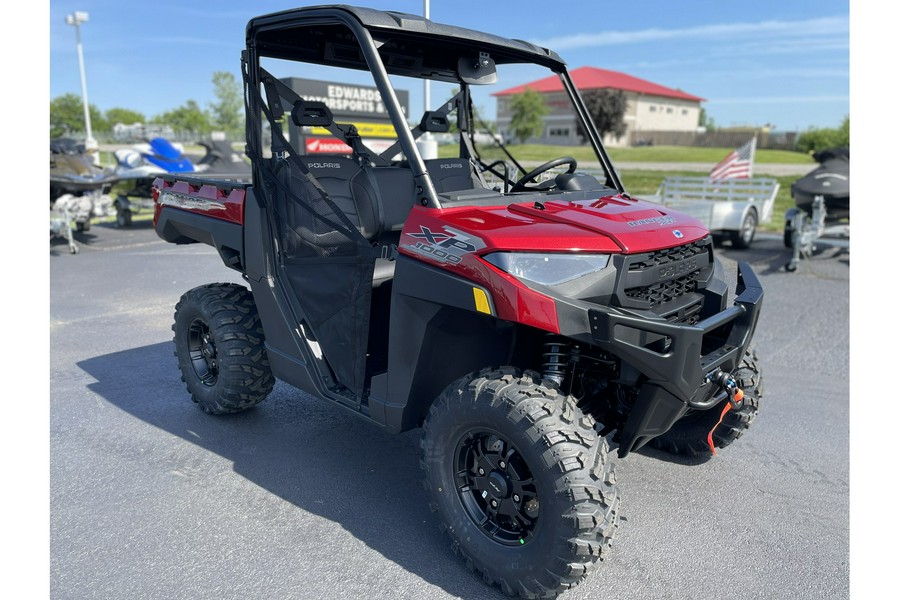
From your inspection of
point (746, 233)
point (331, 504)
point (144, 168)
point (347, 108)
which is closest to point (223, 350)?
point (331, 504)

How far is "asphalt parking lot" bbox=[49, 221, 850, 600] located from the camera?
2.58 meters

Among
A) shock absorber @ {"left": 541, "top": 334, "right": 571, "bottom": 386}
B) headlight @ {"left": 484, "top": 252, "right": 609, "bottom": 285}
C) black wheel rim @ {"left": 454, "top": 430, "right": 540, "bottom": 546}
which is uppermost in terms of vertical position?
headlight @ {"left": 484, "top": 252, "right": 609, "bottom": 285}

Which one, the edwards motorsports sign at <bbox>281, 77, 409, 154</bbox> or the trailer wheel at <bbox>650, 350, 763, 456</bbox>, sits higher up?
the edwards motorsports sign at <bbox>281, 77, 409, 154</bbox>

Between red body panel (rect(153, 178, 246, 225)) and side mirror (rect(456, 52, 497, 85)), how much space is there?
1.38 m

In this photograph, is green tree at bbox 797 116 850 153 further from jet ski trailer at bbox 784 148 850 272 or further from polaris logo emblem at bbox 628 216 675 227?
polaris logo emblem at bbox 628 216 675 227

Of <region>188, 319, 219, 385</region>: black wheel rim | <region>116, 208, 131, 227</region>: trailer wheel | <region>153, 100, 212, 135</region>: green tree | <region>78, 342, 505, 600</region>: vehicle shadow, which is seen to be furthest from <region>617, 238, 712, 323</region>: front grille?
<region>153, 100, 212, 135</region>: green tree

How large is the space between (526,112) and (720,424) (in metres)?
35.7

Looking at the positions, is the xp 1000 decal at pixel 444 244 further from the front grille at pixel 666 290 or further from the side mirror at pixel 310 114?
the side mirror at pixel 310 114

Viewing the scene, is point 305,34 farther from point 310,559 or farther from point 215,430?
point 310,559

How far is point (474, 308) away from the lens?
238 cm

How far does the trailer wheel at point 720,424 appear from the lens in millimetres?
3324

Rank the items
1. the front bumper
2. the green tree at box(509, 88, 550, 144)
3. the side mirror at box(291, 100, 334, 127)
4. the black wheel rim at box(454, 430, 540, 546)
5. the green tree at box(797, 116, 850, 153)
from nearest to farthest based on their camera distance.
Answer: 1. the front bumper
2. the black wheel rim at box(454, 430, 540, 546)
3. the side mirror at box(291, 100, 334, 127)
4. the green tree at box(509, 88, 550, 144)
5. the green tree at box(797, 116, 850, 153)

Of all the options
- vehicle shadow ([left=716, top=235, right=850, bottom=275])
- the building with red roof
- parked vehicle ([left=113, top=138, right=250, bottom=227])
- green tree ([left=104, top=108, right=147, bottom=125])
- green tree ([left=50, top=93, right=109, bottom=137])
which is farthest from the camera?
green tree ([left=104, top=108, right=147, bottom=125])

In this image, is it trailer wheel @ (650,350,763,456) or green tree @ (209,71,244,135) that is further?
green tree @ (209,71,244,135)
